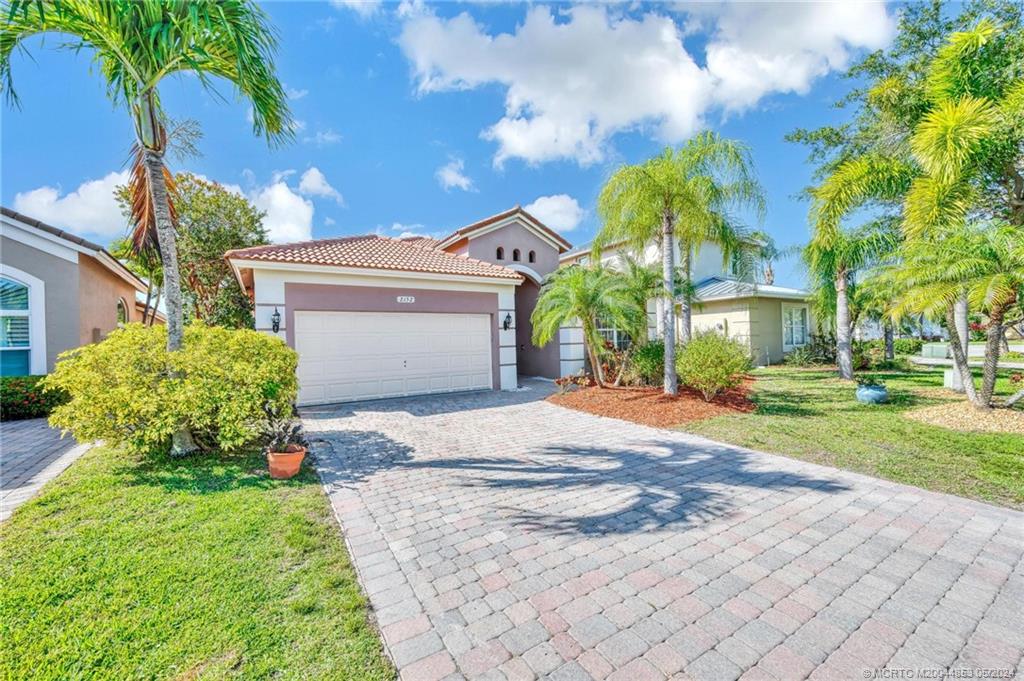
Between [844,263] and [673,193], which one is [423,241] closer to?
[673,193]

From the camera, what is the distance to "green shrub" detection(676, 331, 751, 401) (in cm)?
1038

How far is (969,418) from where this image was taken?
27.9 ft

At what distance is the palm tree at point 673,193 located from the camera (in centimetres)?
1048

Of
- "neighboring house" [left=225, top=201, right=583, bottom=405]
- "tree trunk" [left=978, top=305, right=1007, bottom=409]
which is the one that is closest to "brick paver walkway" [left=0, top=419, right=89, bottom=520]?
"neighboring house" [left=225, top=201, right=583, bottom=405]

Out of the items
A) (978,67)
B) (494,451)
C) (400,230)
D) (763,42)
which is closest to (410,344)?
(494,451)

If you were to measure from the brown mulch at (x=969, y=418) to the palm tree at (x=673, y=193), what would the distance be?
16.8ft

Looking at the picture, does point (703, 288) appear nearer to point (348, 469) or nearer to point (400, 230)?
point (400, 230)

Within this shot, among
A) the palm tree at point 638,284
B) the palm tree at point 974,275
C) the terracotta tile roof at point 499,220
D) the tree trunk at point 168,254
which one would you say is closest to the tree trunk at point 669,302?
the palm tree at point 638,284

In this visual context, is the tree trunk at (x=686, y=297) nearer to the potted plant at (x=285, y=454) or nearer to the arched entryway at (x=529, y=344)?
the arched entryway at (x=529, y=344)

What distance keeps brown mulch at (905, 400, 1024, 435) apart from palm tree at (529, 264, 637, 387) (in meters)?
6.44

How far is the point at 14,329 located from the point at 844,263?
2465 cm

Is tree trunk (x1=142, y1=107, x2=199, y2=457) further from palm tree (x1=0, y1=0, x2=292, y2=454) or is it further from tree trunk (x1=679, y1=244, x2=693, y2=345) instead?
tree trunk (x1=679, y1=244, x2=693, y2=345)

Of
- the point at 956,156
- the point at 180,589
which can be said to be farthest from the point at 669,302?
the point at 180,589

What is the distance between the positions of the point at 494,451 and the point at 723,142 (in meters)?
9.34
